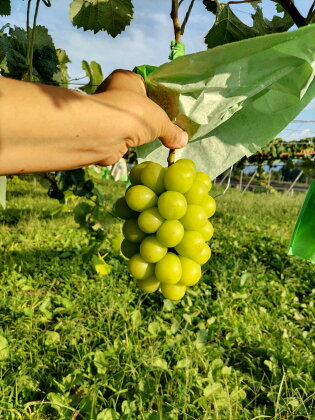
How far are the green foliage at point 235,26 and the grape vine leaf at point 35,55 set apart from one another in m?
0.96

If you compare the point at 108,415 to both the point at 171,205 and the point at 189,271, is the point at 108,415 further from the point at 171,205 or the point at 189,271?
the point at 171,205

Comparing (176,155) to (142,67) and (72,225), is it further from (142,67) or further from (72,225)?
(72,225)

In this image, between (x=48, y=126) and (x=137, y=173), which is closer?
(x=48, y=126)

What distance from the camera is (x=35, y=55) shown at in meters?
1.90

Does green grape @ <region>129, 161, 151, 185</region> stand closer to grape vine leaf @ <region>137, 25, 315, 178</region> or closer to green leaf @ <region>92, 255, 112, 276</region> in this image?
grape vine leaf @ <region>137, 25, 315, 178</region>

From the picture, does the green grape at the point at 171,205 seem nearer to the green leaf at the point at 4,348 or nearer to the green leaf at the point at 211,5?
the green leaf at the point at 211,5

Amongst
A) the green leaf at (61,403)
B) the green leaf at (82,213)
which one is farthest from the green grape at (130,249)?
the green leaf at (82,213)

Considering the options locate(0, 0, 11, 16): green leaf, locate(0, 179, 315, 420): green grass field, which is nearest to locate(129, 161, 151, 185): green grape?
locate(0, 0, 11, 16): green leaf

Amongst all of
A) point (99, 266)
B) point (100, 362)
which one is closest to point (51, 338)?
point (100, 362)

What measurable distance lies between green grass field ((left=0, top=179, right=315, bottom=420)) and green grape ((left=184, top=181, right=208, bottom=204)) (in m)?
1.13

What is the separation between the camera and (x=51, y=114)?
583 millimetres

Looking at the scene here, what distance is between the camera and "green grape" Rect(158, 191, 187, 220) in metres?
0.76

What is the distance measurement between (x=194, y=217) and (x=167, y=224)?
62mm

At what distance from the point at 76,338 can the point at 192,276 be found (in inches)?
66.6
